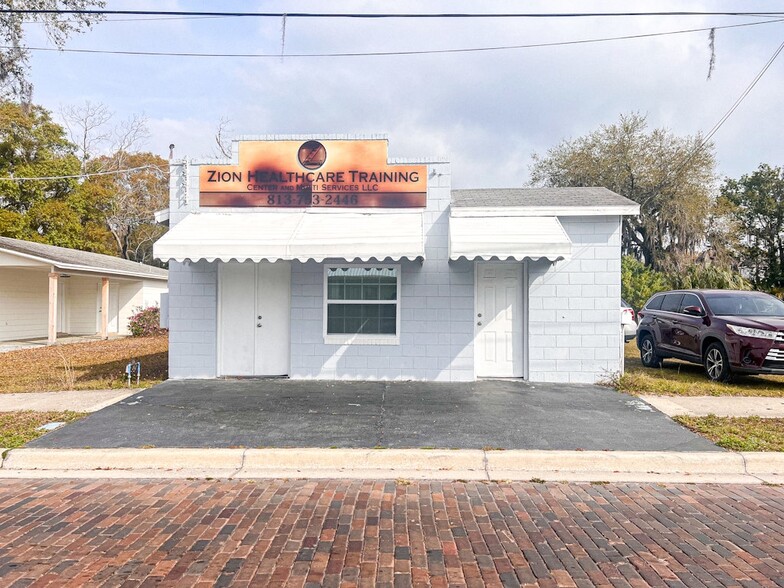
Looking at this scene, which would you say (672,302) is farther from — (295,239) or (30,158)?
(30,158)

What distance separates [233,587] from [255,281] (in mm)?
7102

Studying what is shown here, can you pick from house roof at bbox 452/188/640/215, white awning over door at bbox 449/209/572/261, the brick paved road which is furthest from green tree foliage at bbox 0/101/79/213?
the brick paved road

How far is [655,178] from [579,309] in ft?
87.3

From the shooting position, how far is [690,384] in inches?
391

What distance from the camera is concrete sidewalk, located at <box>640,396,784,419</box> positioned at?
7797mm

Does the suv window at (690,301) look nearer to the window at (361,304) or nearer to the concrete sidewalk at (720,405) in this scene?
the concrete sidewalk at (720,405)

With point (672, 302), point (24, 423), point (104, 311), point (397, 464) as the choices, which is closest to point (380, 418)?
point (397, 464)

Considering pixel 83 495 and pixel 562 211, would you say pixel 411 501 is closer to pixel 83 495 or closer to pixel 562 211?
pixel 83 495

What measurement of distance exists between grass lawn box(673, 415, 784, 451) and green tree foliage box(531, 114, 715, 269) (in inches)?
1028

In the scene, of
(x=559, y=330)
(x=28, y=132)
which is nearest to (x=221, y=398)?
(x=559, y=330)

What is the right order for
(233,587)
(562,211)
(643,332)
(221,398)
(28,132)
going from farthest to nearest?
(28,132), (643,332), (562,211), (221,398), (233,587)

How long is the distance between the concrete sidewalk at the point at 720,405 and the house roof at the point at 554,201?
3.28 meters

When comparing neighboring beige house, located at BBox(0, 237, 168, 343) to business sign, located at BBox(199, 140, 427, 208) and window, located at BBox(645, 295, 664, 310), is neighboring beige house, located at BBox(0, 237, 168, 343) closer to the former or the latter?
business sign, located at BBox(199, 140, 427, 208)

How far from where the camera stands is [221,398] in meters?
8.43
